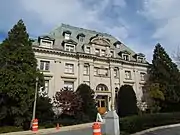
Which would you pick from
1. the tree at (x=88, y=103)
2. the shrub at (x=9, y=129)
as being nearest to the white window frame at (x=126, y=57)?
the tree at (x=88, y=103)

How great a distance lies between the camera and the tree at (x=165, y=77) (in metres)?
35.3

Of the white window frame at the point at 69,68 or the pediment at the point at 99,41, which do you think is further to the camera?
the pediment at the point at 99,41

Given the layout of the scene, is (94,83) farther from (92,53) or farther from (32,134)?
(32,134)

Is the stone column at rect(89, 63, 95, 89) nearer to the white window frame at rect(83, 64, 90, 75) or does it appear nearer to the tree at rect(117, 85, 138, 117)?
the white window frame at rect(83, 64, 90, 75)

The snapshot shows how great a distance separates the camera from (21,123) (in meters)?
22.0

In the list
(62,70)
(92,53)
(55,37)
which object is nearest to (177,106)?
(92,53)

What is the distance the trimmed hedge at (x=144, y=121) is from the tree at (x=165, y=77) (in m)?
14.7

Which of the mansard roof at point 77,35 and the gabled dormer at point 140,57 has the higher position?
the mansard roof at point 77,35

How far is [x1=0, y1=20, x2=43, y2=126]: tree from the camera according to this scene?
21.7 meters

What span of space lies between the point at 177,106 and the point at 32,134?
25.6m

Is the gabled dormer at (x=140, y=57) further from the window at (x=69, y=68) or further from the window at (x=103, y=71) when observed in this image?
the window at (x=69, y=68)

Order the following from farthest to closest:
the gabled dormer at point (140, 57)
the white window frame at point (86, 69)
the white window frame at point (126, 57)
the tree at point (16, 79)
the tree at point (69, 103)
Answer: the gabled dormer at point (140, 57) < the white window frame at point (126, 57) < the white window frame at point (86, 69) < the tree at point (69, 103) < the tree at point (16, 79)

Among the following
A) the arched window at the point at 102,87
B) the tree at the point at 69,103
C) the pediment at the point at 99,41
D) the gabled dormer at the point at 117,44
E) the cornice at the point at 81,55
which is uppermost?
the gabled dormer at the point at 117,44

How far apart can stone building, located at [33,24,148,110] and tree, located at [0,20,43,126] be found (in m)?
7.74
